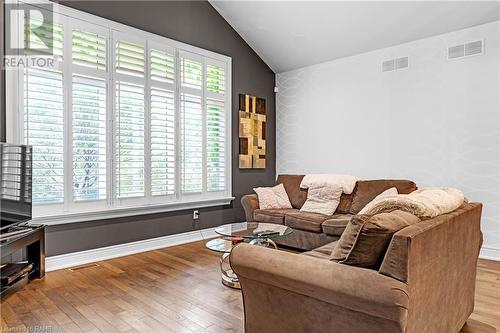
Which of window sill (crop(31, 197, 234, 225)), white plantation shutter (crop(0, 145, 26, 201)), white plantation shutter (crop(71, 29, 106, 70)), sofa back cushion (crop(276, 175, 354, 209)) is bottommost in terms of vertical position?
window sill (crop(31, 197, 234, 225))

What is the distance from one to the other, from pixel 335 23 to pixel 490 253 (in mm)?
3666

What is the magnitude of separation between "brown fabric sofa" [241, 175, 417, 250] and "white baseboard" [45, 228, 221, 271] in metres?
0.92

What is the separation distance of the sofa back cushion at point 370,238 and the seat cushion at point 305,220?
235 centimetres

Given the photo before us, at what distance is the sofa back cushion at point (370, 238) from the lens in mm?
1559

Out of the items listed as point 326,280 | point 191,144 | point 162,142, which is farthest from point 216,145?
point 326,280

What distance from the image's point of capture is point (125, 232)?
4.17 metres

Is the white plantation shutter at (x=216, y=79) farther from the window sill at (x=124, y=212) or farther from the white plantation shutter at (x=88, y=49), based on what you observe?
the window sill at (x=124, y=212)

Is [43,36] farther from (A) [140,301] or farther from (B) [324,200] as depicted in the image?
(B) [324,200]

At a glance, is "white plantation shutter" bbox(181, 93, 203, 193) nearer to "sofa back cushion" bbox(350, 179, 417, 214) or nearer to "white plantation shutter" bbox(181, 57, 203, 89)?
"white plantation shutter" bbox(181, 57, 203, 89)

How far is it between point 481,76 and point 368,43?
5.11 ft

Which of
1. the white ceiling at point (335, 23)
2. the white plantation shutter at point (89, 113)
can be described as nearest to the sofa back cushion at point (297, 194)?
the white ceiling at point (335, 23)

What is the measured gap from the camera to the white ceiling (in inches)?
158

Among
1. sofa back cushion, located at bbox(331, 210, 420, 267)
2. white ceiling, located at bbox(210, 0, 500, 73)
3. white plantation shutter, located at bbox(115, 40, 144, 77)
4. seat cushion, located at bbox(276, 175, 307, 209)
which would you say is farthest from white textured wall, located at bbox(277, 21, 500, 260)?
sofa back cushion, located at bbox(331, 210, 420, 267)

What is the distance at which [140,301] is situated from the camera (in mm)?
2752
